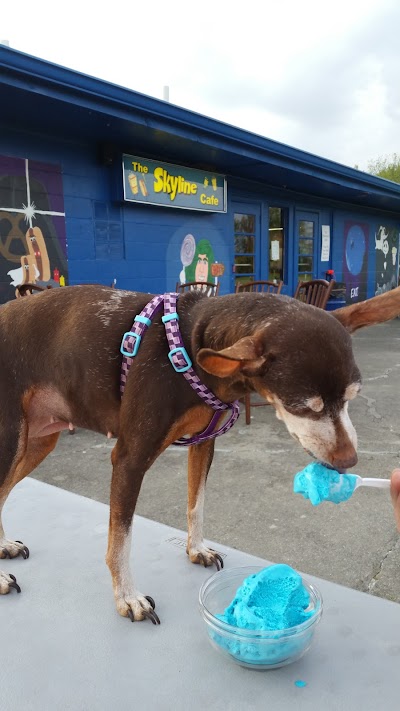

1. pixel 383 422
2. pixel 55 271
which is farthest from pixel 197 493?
pixel 55 271

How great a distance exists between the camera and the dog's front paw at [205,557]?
1867 millimetres

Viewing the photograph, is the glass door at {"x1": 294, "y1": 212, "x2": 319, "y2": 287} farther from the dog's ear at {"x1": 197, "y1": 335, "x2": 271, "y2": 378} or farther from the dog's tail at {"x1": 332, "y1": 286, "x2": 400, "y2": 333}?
the dog's ear at {"x1": 197, "y1": 335, "x2": 271, "y2": 378}

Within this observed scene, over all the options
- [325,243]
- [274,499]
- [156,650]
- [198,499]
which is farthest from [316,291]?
[325,243]

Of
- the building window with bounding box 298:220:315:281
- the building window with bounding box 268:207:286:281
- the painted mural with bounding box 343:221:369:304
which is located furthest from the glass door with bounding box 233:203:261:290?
the painted mural with bounding box 343:221:369:304

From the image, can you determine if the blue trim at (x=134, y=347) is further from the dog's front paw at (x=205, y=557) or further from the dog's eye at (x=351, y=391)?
the dog's front paw at (x=205, y=557)

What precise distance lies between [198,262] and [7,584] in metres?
7.23

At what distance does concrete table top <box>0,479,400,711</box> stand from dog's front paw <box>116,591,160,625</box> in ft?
0.07

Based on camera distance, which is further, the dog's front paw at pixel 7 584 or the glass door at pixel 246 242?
the glass door at pixel 246 242

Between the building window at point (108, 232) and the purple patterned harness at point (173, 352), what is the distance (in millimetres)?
5607

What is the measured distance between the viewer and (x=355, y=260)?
13.7 m

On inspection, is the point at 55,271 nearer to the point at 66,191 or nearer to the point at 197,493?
the point at 66,191

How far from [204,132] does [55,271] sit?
2.76 m

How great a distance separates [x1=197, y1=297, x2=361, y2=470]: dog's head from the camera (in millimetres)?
1187

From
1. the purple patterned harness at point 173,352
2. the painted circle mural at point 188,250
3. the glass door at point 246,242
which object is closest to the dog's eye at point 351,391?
the purple patterned harness at point 173,352
